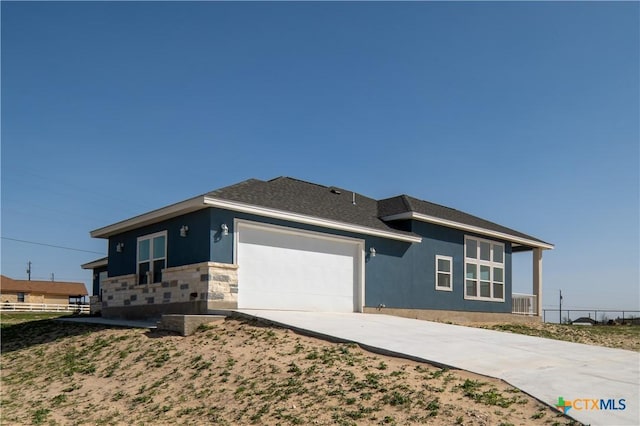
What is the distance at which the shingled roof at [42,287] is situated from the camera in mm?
56916

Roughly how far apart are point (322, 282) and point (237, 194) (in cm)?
381

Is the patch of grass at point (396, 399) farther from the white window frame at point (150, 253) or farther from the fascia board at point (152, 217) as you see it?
the white window frame at point (150, 253)

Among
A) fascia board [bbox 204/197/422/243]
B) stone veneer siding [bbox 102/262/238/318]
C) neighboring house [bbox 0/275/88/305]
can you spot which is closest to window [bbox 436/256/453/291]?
fascia board [bbox 204/197/422/243]

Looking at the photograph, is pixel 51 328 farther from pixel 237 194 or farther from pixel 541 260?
pixel 541 260

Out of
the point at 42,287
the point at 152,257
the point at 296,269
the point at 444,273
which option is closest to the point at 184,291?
the point at 152,257

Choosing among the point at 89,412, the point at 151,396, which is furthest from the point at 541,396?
the point at 89,412

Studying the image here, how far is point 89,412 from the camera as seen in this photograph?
9297mm

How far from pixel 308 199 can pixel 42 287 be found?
49576 millimetres

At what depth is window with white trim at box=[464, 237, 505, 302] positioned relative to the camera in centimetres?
2220

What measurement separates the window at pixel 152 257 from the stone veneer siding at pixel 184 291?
25 centimetres

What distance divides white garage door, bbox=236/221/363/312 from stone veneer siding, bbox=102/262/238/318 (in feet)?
1.85

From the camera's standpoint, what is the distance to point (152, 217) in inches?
657

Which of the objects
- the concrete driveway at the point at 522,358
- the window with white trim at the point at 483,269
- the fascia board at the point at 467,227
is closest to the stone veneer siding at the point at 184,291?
the concrete driveway at the point at 522,358

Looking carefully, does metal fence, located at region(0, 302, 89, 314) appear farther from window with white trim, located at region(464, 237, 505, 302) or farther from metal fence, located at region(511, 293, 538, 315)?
metal fence, located at region(511, 293, 538, 315)
